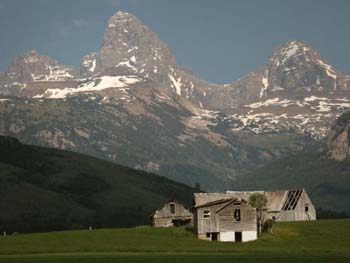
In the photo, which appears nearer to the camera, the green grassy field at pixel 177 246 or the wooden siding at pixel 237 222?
the green grassy field at pixel 177 246

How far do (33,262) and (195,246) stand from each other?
34.9m

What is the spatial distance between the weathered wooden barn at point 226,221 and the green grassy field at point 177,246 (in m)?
3.09

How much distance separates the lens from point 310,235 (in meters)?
134

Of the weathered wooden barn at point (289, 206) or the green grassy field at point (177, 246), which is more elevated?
the weathered wooden barn at point (289, 206)

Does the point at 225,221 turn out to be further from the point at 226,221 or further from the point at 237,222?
the point at 237,222

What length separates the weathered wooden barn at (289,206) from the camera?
189 meters

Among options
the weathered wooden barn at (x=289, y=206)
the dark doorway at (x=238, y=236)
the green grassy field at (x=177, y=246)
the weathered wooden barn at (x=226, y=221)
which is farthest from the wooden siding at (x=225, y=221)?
the weathered wooden barn at (x=289, y=206)

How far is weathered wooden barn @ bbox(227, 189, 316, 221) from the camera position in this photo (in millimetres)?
189000

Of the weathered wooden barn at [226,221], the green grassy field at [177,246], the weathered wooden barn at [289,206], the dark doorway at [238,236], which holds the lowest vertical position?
the green grassy field at [177,246]

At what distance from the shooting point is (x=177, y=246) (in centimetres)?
12169

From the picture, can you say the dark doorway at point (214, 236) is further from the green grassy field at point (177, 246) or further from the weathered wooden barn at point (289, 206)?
the weathered wooden barn at point (289, 206)

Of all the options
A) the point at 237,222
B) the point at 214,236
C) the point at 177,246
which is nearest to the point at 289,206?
the point at 237,222

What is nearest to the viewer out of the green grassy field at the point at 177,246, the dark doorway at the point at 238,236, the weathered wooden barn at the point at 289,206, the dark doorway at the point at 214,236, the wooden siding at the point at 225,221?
the green grassy field at the point at 177,246

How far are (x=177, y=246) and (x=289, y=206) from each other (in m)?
73.6
